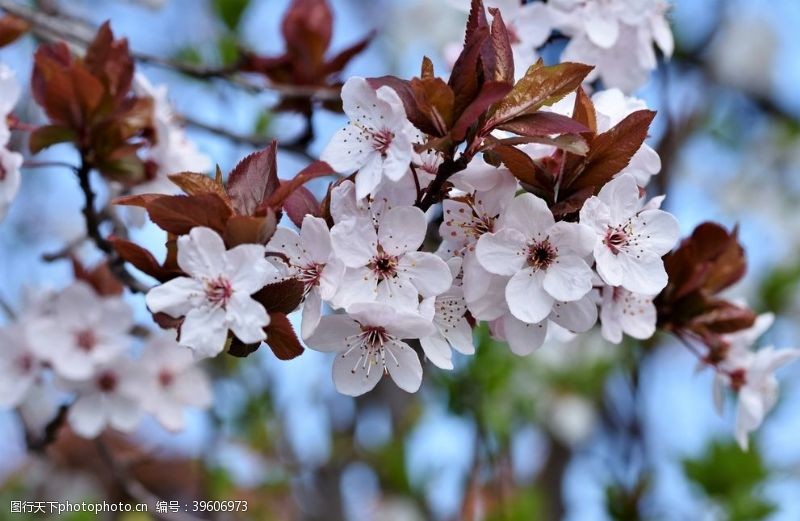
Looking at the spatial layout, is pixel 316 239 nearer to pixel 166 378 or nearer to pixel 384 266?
pixel 384 266

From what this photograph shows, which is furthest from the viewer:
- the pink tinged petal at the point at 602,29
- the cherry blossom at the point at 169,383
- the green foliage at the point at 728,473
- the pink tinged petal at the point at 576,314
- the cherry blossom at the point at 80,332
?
the green foliage at the point at 728,473

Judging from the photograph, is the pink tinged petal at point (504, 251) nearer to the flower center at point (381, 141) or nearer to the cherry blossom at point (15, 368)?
the flower center at point (381, 141)

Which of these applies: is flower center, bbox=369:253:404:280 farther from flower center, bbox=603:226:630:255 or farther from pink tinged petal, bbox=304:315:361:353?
flower center, bbox=603:226:630:255

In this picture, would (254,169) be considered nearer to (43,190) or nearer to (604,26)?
(604,26)

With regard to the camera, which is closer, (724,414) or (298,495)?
(724,414)

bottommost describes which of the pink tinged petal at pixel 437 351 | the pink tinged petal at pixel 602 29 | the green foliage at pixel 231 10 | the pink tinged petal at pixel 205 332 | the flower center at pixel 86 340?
the flower center at pixel 86 340

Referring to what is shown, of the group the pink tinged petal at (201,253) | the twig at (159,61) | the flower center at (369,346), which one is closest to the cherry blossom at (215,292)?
the pink tinged petal at (201,253)

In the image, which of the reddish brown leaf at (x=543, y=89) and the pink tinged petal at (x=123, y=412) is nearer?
the reddish brown leaf at (x=543, y=89)

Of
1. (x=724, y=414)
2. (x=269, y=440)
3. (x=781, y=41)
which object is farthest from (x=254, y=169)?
(x=781, y=41)
